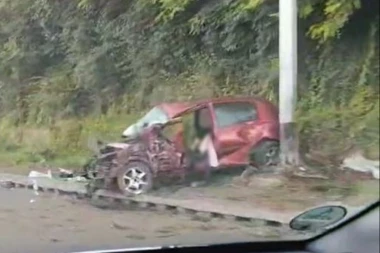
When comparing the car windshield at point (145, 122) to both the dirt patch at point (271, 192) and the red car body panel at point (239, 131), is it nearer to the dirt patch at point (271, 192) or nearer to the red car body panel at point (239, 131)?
the red car body panel at point (239, 131)

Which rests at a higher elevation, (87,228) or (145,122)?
(145,122)

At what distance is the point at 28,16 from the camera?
7.52ft

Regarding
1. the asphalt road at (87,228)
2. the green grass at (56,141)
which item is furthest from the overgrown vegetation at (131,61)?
the asphalt road at (87,228)

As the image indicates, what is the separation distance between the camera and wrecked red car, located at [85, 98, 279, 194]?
2270 mm

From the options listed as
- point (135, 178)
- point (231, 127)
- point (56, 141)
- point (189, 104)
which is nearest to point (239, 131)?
point (231, 127)

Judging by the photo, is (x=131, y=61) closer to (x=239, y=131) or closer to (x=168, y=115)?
(x=168, y=115)

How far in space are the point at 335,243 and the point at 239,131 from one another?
346 mm

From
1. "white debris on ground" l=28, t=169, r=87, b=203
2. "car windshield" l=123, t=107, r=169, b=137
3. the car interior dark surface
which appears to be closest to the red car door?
"car windshield" l=123, t=107, r=169, b=137

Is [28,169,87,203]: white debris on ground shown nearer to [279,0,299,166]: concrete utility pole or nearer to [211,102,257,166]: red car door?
[211,102,257,166]: red car door

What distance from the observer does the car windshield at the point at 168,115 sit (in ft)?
7.42

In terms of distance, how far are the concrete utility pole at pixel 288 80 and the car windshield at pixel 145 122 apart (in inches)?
10.9

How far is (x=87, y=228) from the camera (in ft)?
7.62

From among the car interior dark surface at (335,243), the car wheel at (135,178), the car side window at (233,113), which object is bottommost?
the car interior dark surface at (335,243)

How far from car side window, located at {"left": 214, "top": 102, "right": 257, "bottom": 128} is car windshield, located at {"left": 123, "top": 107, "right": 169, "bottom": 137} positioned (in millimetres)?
125
